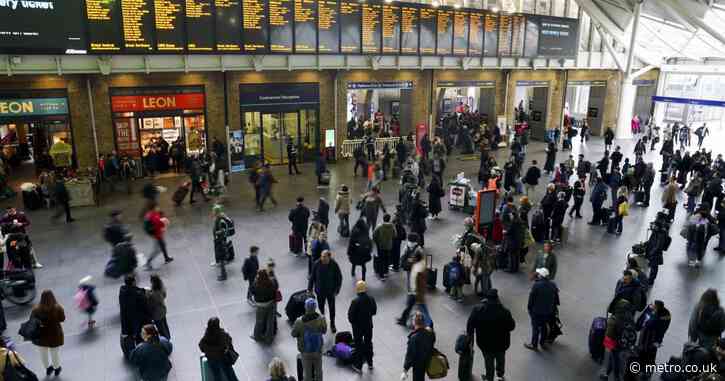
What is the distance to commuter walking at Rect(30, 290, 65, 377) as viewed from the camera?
23.5ft

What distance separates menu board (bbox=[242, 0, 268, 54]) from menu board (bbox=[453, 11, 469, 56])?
813 centimetres

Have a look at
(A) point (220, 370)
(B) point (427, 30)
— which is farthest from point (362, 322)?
(B) point (427, 30)

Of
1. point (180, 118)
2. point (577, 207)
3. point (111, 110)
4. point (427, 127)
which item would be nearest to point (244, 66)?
point (180, 118)

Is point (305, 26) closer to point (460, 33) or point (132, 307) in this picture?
point (460, 33)

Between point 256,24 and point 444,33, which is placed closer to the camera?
point 256,24

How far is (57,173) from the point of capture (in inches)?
679

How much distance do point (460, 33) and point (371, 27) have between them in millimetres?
4802

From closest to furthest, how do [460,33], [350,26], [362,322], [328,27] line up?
1. [362,322]
2. [328,27]
3. [350,26]
4. [460,33]

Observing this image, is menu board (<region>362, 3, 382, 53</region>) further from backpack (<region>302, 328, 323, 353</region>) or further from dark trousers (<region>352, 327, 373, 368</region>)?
backpack (<region>302, 328, 323, 353</region>)

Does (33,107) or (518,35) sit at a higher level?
(518,35)

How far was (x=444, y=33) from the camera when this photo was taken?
76.3 feet

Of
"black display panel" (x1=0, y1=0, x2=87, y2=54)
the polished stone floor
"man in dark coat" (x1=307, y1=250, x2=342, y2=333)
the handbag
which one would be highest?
"black display panel" (x1=0, y1=0, x2=87, y2=54)

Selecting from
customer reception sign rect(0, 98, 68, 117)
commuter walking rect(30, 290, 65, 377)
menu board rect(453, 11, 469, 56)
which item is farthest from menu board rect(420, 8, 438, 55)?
commuter walking rect(30, 290, 65, 377)

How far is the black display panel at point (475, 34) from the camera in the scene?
2400 cm
